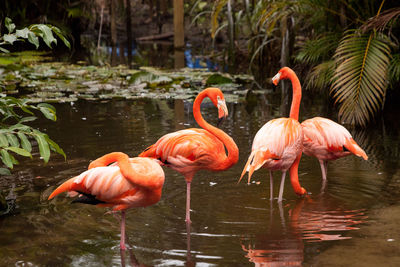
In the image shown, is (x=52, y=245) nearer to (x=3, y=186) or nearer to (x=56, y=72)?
(x=3, y=186)

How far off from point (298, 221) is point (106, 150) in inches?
98.8

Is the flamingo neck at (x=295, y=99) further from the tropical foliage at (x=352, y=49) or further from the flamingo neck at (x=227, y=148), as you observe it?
the tropical foliage at (x=352, y=49)

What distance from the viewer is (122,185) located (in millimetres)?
3258

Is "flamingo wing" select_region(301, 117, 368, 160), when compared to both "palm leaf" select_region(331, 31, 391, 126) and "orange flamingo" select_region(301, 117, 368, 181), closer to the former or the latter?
"orange flamingo" select_region(301, 117, 368, 181)

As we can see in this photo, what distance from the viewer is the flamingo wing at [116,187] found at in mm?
3252

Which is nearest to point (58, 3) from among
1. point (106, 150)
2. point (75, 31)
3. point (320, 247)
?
point (75, 31)

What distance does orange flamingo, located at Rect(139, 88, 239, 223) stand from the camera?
13.0 ft

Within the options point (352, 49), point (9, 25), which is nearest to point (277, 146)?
point (9, 25)

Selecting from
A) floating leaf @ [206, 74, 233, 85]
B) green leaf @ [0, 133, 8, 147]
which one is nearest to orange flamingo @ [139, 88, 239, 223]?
green leaf @ [0, 133, 8, 147]

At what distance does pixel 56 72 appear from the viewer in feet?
36.0

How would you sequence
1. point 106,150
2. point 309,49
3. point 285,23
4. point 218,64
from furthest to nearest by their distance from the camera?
point 218,64 → point 285,23 → point 309,49 → point 106,150

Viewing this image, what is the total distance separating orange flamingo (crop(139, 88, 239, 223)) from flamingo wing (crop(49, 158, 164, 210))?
65 centimetres

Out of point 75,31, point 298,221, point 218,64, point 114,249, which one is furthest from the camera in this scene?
point 75,31

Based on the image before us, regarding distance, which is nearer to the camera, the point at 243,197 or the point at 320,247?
the point at 320,247
